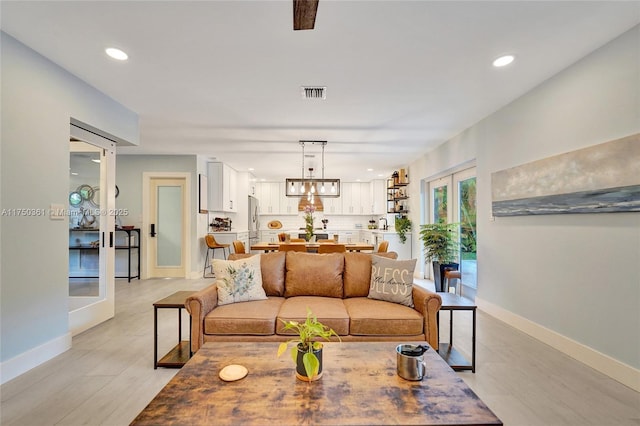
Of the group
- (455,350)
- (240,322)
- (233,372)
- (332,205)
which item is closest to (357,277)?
(455,350)

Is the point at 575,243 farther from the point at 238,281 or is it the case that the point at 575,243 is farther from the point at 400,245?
the point at 400,245

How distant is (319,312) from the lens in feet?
8.34

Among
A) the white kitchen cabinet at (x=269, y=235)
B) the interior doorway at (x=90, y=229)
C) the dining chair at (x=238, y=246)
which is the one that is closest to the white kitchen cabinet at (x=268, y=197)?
the white kitchen cabinet at (x=269, y=235)

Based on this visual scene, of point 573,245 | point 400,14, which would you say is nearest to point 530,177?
point 573,245

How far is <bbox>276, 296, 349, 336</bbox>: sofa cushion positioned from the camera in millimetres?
2439

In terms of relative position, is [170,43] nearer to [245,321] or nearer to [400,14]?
[400,14]

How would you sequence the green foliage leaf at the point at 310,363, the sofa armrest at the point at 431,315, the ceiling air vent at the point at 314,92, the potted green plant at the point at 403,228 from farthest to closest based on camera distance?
the potted green plant at the point at 403,228
the ceiling air vent at the point at 314,92
the sofa armrest at the point at 431,315
the green foliage leaf at the point at 310,363

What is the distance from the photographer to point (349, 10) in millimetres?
2043

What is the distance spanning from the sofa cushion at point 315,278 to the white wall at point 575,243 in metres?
2.06

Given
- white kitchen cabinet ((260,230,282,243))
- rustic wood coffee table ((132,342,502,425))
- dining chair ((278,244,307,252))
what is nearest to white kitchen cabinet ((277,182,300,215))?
white kitchen cabinet ((260,230,282,243))

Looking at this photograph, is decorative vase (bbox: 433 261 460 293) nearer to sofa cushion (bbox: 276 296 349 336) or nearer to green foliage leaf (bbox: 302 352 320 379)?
sofa cushion (bbox: 276 296 349 336)

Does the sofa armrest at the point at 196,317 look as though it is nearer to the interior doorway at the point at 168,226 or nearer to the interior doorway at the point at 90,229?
the interior doorway at the point at 90,229

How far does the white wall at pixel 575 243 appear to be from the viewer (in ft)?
7.53

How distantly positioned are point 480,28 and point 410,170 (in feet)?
16.5
